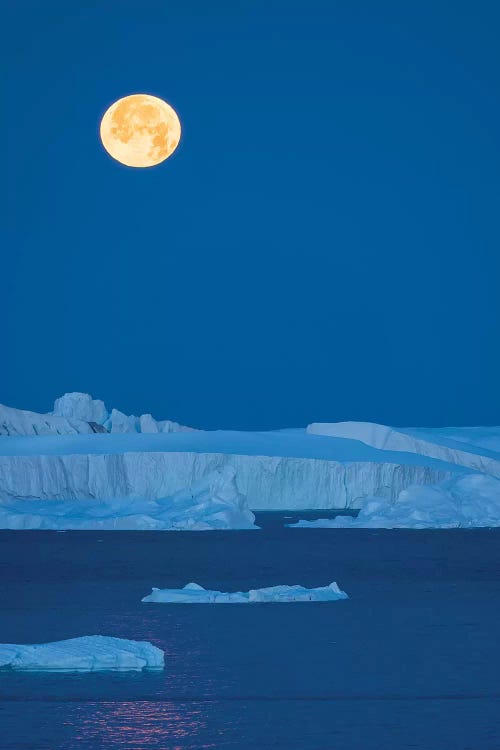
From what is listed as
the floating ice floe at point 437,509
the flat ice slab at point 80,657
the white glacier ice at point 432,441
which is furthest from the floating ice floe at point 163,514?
the flat ice slab at point 80,657

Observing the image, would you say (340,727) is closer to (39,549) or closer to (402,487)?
(39,549)

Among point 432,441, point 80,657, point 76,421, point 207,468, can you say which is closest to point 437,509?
point 207,468

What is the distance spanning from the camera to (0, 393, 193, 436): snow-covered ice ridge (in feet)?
132

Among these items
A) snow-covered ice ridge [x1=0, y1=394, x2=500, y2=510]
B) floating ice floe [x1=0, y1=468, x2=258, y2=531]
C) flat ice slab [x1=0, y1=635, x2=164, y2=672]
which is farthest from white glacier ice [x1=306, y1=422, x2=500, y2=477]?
flat ice slab [x1=0, y1=635, x2=164, y2=672]

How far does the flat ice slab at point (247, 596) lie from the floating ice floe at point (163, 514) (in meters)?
14.4

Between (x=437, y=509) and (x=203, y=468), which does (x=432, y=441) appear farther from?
(x=437, y=509)

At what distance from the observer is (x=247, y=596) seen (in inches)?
447

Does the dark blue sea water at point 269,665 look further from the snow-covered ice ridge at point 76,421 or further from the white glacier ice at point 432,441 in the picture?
the snow-covered ice ridge at point 76,421

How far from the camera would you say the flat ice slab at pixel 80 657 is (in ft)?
23.2

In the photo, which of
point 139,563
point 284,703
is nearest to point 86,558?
point 139,563

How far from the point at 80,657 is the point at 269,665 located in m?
1.12

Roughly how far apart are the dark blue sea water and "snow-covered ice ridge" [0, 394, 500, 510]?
1585 centimetres

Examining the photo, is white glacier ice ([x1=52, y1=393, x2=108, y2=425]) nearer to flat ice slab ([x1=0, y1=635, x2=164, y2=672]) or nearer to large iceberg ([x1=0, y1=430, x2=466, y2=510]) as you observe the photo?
large iceberg ([x1=0, y1=430, x2=466, y2=510])

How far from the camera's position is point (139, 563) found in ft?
57.6
